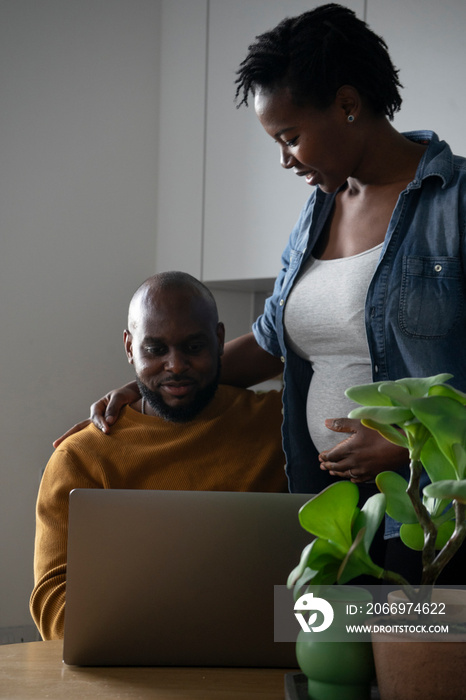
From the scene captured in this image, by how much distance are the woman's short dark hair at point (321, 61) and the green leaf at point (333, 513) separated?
2.67ft

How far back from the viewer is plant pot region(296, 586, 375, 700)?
2.51ft

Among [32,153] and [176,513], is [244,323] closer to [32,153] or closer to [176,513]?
[32,153]

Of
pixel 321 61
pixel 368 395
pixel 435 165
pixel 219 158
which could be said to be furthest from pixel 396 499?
pixel 219 158

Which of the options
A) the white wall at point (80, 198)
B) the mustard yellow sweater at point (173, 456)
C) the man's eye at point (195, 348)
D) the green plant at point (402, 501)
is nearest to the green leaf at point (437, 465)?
the green plant at point (402, 501)

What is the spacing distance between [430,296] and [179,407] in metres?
0.56

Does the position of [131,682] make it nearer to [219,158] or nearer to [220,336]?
[220,336]

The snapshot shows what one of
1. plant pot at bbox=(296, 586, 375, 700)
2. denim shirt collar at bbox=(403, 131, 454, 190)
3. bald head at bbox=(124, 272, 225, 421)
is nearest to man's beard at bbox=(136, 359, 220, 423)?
bald head at bbox=(124, 272, 225, 421)

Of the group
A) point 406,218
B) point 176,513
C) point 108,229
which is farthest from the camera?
point 108,229

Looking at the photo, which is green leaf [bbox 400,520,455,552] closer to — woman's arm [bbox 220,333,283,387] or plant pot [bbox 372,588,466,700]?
plant pot [bbox 372,588,466,700]

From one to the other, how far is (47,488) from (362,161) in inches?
31.2

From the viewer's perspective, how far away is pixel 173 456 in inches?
62.0

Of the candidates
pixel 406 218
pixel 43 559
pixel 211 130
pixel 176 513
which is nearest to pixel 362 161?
pixel 406 218

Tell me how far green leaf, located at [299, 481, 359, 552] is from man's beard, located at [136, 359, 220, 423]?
901 mm

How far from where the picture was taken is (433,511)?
774 millimetres
